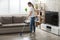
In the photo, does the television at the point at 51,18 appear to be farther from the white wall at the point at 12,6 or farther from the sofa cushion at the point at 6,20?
the sofa cushion at the point at 6,20

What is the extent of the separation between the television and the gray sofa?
140 cm

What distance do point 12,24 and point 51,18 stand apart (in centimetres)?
217

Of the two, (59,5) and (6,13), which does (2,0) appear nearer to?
(6,13)

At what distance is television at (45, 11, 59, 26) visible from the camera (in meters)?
7.56

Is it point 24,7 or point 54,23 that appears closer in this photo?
point 54,23

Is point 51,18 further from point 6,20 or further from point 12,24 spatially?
point 6,20

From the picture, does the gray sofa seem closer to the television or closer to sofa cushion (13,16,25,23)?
sofa cushion (13,16,25,23)

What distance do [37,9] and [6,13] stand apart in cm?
204

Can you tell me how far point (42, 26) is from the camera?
28.4 feet

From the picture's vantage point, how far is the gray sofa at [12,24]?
7.19 meters

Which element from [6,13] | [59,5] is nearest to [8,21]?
[6,13]

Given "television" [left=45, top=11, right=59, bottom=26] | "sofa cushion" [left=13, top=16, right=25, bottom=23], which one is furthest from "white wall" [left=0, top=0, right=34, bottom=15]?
"television" [left=45, top=11, right=59, bottom=26]

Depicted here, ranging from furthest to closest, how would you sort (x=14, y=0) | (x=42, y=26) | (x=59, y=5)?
1. (x=14, y=0)
2. (x=42, y=26)
3. (x=59, y=5)

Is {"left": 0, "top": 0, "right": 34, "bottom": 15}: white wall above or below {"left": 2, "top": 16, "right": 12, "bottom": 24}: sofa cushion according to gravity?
above
